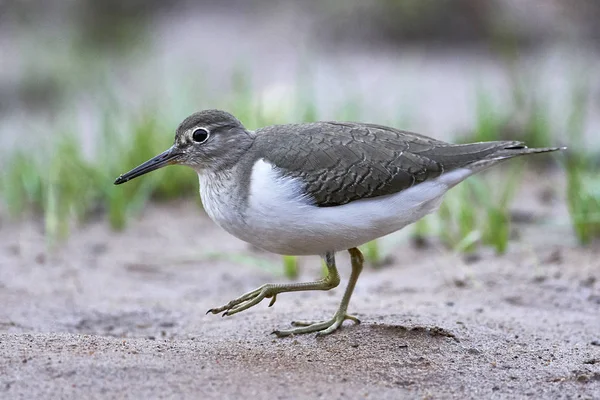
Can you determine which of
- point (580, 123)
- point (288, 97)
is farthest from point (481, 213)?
point (288, 97)

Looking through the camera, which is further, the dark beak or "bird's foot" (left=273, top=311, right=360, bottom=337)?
the dark beak

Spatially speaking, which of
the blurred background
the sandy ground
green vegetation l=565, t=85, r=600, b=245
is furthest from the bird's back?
the blurred background

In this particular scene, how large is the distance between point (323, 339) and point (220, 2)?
43.2 ft

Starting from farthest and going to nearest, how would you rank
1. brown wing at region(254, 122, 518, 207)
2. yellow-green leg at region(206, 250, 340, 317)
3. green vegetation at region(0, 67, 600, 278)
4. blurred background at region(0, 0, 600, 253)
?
blurred background at region(0, 0, 600, 253), green vegetation at region(0, 67, 600, 278), yellow-green leg at region(206, 250, 340, 317), brown wing at region(254, 122, 518, 207)

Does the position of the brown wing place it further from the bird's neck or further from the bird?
the bird's neck

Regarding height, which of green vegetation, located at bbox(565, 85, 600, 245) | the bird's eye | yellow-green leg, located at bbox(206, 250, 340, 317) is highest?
the bird's eye

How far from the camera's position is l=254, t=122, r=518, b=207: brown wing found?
4.70m

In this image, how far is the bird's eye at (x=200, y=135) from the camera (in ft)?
16.5

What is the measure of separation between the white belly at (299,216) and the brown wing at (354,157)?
2.5 inches

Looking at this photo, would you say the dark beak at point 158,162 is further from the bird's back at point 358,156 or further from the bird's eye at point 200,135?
the bird's back at point 358,156

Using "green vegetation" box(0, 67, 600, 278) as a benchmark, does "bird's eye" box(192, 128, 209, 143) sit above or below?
above

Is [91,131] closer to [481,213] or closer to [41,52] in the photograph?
[41,52]

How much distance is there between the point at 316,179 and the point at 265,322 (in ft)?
3.74

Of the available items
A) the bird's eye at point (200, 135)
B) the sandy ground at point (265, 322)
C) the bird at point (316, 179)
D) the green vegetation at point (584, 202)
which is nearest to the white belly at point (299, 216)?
the bird at point (316, 179)
